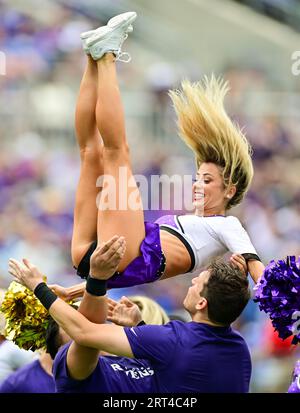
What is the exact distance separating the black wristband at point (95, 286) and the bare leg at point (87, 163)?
43 cm

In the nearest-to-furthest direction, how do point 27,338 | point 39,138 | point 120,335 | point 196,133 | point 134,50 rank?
1. point 120,335
2. point 27,338
3. point 196,133
4. point 39,138
5. point 134,50

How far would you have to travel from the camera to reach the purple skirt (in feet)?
13.3

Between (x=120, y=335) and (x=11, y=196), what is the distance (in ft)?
14.7

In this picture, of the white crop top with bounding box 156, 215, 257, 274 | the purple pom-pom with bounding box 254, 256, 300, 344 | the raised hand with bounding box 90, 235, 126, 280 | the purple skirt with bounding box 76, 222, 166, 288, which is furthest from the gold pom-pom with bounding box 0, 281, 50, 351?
the purple pom-pom with bounding box 254, 256, 300, 344

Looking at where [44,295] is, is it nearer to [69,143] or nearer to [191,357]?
[191,357]

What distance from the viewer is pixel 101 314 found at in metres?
3.71

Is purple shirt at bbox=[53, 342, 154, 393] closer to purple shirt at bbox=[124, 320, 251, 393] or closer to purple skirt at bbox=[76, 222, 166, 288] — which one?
purple shirt at bbox=[124, 320, 251, 393]

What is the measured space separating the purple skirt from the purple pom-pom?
0.62 metres

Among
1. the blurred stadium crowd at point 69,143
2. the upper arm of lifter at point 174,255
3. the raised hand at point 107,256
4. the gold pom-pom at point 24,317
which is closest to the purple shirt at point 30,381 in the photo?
the gold pom-pom at point 24,317

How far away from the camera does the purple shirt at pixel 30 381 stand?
173 inches

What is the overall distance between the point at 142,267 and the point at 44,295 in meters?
0.52

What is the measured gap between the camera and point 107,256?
3.58 meters

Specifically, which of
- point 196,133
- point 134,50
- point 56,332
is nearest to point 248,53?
point 134,50

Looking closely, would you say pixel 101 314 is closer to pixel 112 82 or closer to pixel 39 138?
pixel 112 82
